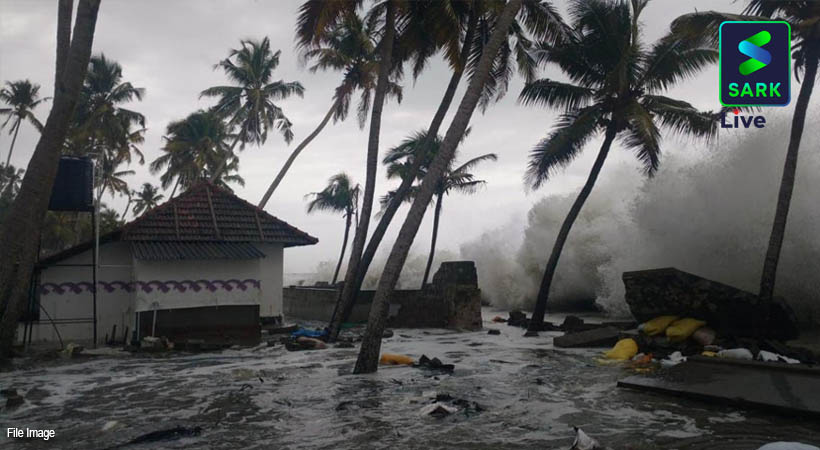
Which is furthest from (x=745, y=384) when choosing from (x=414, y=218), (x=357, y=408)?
(x=414, y=218)

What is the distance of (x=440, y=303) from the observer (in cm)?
1980

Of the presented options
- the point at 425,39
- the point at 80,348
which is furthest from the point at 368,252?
the point at 80,348

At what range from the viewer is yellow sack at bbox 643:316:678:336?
12.7 metres

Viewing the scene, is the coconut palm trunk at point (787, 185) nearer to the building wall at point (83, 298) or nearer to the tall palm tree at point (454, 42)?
the tall palm tree at point (454, 42)

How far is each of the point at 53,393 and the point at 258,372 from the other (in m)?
3.18

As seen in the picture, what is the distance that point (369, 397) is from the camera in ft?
26.3

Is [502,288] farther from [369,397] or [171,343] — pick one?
[369,397]

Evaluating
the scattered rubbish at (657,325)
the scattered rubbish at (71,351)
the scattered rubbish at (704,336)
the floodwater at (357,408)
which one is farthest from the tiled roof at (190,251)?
the scattered rubbish at (704,336)

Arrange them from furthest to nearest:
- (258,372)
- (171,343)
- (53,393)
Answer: (171,343) → (258,372) → (53,393)

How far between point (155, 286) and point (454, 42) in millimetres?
10180

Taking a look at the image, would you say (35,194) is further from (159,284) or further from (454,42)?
(454,42)

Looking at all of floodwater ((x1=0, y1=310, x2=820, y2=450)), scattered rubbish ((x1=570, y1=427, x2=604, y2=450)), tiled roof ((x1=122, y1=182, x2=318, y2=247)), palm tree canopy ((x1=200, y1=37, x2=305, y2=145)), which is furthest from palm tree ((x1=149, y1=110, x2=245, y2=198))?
scattered rubbish ((x1=570, y1=427, x2=604, y2=450))

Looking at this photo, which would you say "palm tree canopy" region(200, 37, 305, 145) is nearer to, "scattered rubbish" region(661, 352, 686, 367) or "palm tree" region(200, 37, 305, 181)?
"palm tree" region(200, 37, 305, 181)

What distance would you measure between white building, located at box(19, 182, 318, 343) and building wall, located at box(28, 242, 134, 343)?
22mm
